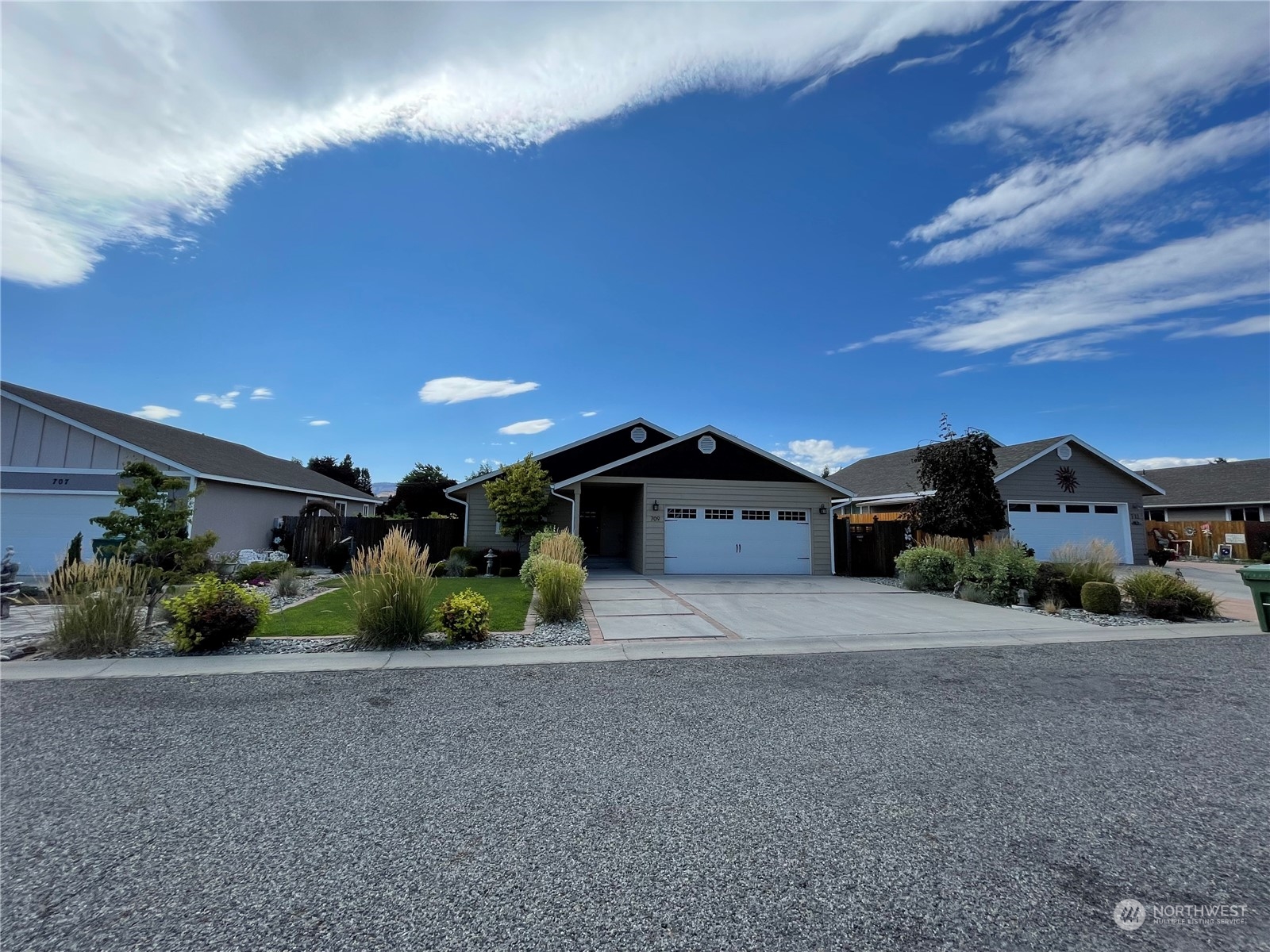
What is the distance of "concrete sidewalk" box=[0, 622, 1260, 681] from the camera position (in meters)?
6.40

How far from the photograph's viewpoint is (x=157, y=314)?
40.5 feet

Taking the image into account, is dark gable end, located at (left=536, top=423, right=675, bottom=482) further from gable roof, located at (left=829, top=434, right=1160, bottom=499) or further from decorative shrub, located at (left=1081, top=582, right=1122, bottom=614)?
decorative shrub, located at (left=1081, top=582, right=1122, bottom=614)

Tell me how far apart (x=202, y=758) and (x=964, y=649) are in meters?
8.67

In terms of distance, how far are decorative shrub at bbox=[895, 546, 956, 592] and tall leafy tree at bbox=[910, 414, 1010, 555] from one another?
71 cm

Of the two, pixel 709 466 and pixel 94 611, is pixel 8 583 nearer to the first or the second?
pixel 94 611

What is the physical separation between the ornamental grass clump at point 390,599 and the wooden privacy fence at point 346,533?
10484 mm

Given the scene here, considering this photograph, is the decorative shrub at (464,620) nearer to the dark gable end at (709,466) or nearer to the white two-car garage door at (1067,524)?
the dark gable end at (709,466)

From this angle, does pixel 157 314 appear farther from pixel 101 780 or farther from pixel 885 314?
pixel 885 314

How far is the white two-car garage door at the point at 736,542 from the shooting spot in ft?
57.7

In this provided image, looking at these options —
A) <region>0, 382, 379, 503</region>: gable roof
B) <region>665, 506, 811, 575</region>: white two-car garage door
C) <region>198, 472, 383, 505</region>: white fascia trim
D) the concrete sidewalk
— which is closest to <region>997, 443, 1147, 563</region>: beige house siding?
<region>665, 506, 811, 575</region>: white two-car garage door

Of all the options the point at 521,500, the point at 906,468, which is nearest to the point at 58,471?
the point at 521,500

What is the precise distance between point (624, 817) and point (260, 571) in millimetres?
13781

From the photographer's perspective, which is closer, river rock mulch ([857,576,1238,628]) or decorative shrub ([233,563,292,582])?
river rock mulch ([857,576,1238,628])

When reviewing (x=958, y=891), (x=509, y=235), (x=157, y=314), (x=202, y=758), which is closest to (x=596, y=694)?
(x=202, y=758)
